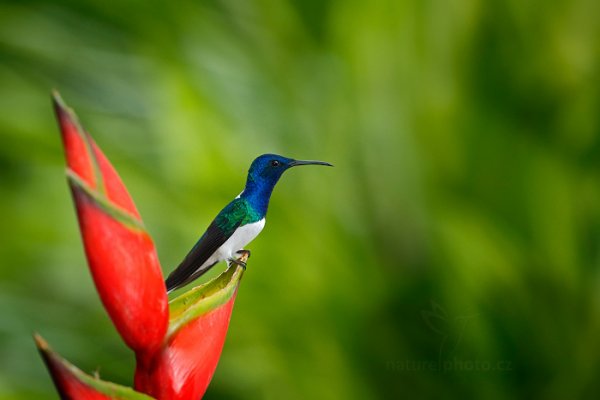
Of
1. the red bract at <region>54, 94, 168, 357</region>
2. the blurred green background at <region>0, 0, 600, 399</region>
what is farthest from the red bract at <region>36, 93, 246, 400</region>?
the blurred green background at <region>0, 0, 600, 399</region>

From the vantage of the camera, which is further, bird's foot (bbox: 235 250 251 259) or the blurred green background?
the blurred green background

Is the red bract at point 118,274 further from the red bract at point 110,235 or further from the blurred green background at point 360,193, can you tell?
the blurred green background at point 360,193

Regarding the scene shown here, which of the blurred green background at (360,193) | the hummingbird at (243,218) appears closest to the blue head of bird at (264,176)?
the hummingbird at (243,218)

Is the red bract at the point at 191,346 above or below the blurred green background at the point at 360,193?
above

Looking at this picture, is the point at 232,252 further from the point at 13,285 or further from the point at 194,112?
the point at 13,285

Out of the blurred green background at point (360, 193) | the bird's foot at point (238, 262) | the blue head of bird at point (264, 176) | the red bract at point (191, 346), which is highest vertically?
the blue head of bird at point (264, 176)

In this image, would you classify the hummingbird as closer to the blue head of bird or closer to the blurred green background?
the blue head of bird
